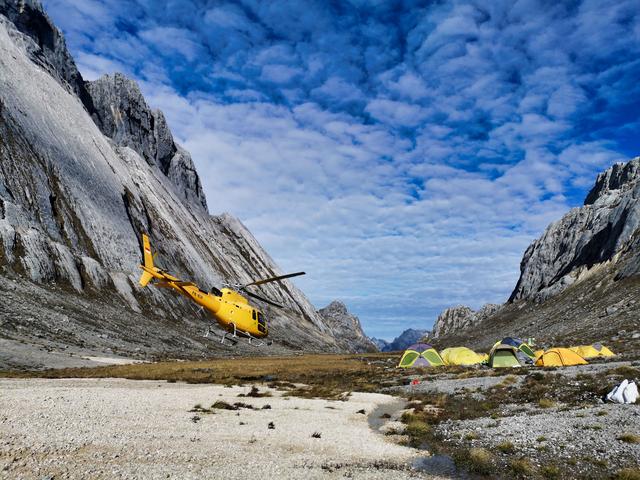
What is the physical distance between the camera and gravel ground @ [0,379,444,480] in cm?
1234

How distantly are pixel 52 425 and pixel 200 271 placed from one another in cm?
11077

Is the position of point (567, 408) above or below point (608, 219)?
below

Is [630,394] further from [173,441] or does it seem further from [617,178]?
[617,178]

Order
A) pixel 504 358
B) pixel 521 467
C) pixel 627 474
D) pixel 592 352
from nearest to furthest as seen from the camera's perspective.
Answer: pixel 627 474, pixel 521 467, pixel 504 358, pixel 592 352

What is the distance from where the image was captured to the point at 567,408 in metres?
21.7

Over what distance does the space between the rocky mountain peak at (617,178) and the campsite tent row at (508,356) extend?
116797 millimetres

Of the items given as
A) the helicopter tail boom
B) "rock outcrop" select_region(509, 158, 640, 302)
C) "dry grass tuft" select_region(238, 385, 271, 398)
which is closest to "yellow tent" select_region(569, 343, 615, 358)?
"dry grass tuft" select_region(238, 385, 271, 398)

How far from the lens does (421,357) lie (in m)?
52.3

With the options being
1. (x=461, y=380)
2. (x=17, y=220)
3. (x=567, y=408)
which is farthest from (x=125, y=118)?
(x=567, y=408)

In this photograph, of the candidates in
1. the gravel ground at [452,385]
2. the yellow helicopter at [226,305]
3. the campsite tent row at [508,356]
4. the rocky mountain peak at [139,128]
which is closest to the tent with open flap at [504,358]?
the campsite tent row at [508,356]

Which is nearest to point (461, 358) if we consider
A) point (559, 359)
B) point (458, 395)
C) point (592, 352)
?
point (559, 359)

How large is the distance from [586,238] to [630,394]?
12799cm

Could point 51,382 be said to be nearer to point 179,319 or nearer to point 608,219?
point 179,319

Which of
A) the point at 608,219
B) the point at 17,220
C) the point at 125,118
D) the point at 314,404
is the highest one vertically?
the point at 125,118
